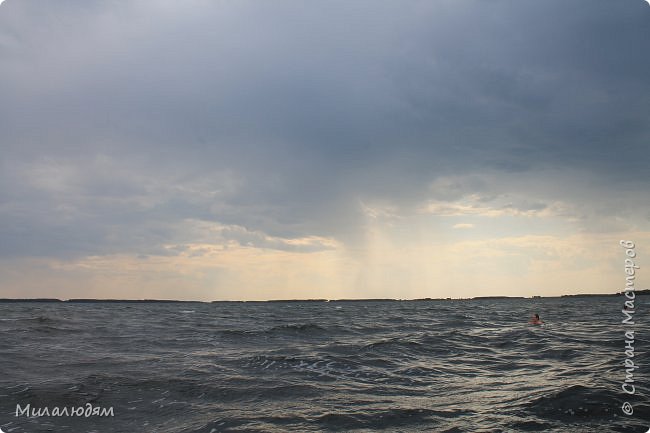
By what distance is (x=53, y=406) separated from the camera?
465 inches

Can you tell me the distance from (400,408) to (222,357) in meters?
11.3

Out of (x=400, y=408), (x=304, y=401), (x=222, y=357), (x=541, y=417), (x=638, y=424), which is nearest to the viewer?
(x=638, y=424)

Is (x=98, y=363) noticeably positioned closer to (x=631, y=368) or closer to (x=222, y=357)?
(x=222, y=357)

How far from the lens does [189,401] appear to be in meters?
12.3

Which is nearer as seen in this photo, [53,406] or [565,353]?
[53,406]

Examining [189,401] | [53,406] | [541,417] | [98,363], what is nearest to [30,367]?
[98,363]

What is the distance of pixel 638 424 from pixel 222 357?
1604 cm

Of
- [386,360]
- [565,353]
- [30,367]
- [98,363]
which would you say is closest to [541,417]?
[386,360]

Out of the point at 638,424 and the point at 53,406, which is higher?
the point at 638,424

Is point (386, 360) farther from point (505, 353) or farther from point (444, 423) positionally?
point (444, 423)

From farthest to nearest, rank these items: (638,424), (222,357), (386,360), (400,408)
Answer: (222,357)
(386,360)
(400,408)
(638,424)

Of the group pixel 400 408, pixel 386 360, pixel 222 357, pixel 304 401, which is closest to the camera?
pixel 400 408

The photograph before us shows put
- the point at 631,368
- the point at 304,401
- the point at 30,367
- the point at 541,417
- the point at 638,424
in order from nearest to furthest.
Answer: the point at 638,424 → the point at 541,417 → the point at 304,401 → the point at 631,368 → the point at 30,367

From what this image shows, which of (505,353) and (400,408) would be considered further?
A: (505,353)
